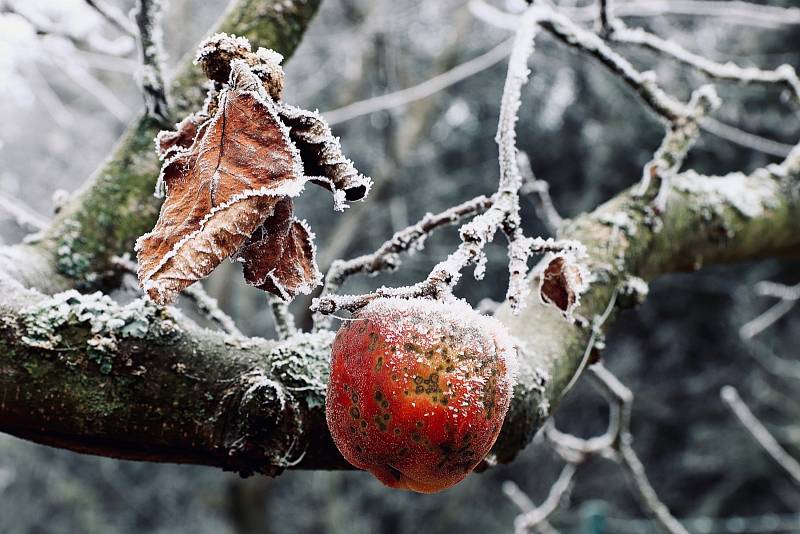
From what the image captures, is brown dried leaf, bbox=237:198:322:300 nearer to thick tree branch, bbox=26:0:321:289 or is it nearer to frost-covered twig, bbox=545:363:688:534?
thick tree branch, bbox=26:0:321:289

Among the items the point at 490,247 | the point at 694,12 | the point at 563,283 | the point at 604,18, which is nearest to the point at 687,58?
the point at 604,18

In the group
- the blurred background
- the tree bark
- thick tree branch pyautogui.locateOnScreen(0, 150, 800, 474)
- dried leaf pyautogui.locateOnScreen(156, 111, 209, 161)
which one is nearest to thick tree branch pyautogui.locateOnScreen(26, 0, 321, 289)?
the tree bark

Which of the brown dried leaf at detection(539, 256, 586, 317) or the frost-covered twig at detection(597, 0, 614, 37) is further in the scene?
the frost-covered twig at detection(597, 0, 614, 37)

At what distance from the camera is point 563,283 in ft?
2.04

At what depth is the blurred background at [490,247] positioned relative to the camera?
3.70m

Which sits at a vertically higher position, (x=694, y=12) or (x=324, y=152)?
(x=694, y=12)

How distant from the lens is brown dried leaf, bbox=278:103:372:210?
0.50 meters

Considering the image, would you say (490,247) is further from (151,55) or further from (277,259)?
(277,259)

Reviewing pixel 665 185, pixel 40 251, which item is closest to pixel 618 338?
pixel 665 185

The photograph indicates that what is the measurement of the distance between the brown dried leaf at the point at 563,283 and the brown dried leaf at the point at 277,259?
0.65 feet

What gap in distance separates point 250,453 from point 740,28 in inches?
158

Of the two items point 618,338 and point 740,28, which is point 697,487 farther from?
point 740,28

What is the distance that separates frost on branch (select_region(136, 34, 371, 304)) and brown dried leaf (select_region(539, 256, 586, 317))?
0.19 metres

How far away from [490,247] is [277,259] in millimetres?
3573
